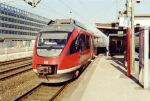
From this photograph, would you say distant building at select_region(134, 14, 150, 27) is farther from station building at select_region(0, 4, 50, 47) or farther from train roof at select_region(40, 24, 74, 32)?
station building at select_region(0, 4, 50, 47)

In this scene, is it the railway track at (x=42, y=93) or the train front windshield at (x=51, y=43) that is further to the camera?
the train front windshield at (x=51, y=43)

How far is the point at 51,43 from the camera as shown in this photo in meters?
12.9

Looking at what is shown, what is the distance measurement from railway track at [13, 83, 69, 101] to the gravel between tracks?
1.65 ft

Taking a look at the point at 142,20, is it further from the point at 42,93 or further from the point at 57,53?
the point at 42,93

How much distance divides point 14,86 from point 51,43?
2.69 metres

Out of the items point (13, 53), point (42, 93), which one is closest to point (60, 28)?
point (42, 93)

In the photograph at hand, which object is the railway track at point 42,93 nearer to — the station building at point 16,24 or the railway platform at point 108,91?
the railway platform at point 108,91

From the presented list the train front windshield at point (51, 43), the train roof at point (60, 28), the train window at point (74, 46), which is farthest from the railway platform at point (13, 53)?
the train window at point (74, 46)

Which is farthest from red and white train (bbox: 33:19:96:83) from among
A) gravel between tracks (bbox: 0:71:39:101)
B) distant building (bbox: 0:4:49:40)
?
distant building (bbox: 0:4:49:40)

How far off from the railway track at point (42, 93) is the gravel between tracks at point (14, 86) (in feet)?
1.65

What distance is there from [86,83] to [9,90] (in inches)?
137

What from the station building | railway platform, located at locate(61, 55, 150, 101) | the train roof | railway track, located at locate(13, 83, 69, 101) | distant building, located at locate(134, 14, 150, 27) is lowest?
railway track, located at locate(13, 83, 69, 101)

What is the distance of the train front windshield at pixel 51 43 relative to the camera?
1239 centimetres

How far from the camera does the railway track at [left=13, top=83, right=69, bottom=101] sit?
1043cm
